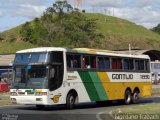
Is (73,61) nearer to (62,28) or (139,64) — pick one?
(139,64)

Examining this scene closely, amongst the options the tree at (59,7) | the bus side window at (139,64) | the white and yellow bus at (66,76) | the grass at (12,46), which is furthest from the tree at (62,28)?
the grass at (12,46)

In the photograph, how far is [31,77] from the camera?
2605 cm

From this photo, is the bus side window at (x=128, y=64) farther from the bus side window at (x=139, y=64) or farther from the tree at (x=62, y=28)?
the tree at (x=62, y=28)

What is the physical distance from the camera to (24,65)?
86.9 ft

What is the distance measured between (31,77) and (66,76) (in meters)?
1.82

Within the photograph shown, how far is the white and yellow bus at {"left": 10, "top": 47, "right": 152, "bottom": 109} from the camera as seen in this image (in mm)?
25812

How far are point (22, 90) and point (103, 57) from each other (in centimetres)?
610

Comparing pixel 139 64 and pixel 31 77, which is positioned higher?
pixel 139 64

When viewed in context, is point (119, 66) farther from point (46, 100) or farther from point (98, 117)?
point (98, 117)

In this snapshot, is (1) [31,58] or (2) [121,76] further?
(2) [121,76]

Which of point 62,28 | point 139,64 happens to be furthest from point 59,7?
point 139,64

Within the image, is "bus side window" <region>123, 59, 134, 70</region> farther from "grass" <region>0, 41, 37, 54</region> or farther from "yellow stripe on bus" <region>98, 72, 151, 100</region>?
"grass" <region>0, 41, 37, 54</region>

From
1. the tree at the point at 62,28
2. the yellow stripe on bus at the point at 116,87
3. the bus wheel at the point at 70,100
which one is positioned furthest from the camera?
the tree at the point at 62,28

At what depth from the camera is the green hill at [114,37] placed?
4432 inches
